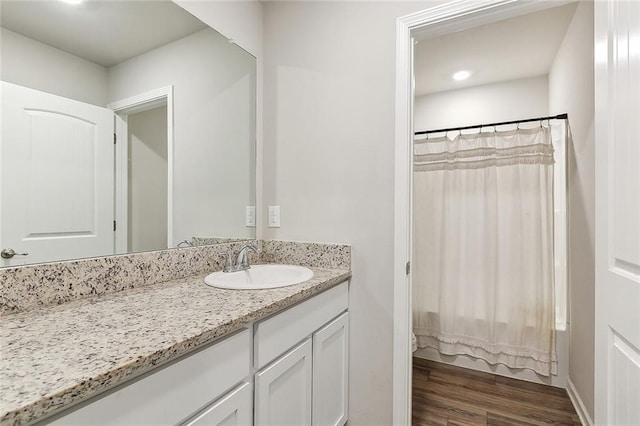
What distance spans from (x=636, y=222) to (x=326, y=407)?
128 cm

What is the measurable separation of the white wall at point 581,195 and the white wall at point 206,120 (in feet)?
6.14

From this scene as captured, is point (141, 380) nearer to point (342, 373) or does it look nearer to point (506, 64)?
point (342, 373)

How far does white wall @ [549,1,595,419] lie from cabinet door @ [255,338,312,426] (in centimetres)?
153

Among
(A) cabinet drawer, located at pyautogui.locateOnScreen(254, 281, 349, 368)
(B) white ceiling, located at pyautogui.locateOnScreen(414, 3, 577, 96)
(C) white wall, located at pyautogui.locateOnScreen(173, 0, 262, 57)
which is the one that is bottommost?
(A) cabinet drawer, located at pyautogui.locateOnScreen(254, 281, 349, 368)

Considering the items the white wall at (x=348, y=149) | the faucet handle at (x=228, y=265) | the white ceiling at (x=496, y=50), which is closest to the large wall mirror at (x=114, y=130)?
the faucet handle at (x=228, y=265)

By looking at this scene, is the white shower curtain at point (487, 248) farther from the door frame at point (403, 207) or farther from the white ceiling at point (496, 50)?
the door frame at point (403, 207)

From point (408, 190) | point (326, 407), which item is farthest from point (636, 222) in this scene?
point (326, 407)

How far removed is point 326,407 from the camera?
1331 millimetres

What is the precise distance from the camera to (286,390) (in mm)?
1078

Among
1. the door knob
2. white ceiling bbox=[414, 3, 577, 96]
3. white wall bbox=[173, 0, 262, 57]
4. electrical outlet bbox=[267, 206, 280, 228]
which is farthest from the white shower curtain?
the door knob

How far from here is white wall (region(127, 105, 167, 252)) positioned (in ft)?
3.89

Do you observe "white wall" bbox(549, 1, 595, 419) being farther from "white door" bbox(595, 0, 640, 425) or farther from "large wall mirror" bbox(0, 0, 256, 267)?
"large wall mirror" bbox(0, 0, 256, 267)

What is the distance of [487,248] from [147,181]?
226 cm

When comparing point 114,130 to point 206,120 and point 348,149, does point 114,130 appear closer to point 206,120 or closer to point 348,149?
point 206,120
